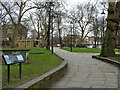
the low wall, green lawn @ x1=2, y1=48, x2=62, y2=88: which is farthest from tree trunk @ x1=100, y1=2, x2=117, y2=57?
the low wall

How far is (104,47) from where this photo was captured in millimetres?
13648

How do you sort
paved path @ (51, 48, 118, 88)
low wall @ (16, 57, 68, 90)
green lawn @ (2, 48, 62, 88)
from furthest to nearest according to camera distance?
paved path @ (51, 48, 118, 88) < green lawn @ (2, 48, 62, 88) < low wall @ (16, 57, 68, 90)

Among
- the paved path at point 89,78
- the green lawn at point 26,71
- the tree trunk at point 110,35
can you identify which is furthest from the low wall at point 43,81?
the tree trunk at point 110,35

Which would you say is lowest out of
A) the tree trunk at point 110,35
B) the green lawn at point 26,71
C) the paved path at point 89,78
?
the paved path at point 89,78

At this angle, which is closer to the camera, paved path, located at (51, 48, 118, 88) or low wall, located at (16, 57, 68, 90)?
low wall, located at (16, 57, 68, 90)

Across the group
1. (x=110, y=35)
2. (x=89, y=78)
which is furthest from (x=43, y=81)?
(x=110, y=35)

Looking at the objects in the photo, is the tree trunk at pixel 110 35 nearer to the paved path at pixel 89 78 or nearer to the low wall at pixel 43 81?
the paved path at pixel 89 78

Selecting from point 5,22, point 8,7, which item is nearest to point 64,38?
point 5,22

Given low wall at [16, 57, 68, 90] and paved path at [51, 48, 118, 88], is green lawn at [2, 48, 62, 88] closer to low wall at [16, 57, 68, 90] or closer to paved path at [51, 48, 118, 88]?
low wall at [16, 57, 68, 90]

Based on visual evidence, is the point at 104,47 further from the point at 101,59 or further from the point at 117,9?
the point at 117,9

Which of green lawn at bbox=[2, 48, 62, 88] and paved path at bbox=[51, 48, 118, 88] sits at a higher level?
green lawn at bbox=[2, 48, 62, 88]

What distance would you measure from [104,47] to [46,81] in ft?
32.2

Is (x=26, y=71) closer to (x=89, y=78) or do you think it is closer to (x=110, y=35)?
(x=89, y=78)

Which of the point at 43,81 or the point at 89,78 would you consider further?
the point at 89,78
